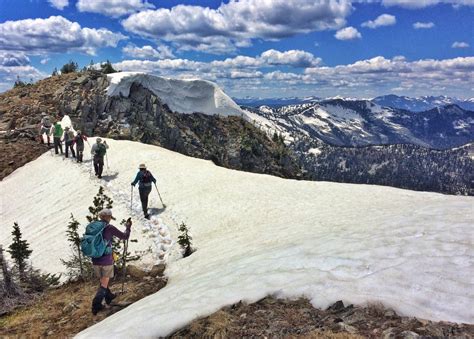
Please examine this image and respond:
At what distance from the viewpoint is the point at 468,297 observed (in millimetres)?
7328

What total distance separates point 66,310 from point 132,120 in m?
60.1

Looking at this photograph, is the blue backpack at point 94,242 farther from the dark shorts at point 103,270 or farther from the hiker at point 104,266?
the dark shorts at point 103,270

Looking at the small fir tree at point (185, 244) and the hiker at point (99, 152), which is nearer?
the small fir tree at point (185, 244)

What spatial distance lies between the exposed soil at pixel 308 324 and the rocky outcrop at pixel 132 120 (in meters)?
41.8

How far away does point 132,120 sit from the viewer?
67.8 metres

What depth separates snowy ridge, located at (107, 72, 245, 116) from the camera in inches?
3446

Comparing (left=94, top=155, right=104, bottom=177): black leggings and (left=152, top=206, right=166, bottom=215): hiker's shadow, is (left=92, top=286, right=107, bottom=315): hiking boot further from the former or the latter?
(left=94, top=155, right=104, bottom=177): black leggings

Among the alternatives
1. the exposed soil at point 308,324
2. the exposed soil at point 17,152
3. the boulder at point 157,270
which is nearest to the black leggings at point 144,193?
the boulder at point 157,270

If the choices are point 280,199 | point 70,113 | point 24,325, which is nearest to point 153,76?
point 70,113

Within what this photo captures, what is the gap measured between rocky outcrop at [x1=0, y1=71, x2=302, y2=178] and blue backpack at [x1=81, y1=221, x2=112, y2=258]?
37.4 meters

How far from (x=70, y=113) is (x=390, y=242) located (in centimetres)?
5196

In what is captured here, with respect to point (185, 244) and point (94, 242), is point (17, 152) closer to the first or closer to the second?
point (185, 244)

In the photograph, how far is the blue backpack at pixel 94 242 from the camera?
10133mm

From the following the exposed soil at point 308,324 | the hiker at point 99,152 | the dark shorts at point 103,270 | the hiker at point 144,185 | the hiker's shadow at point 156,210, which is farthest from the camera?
the hiker at point 99,152
